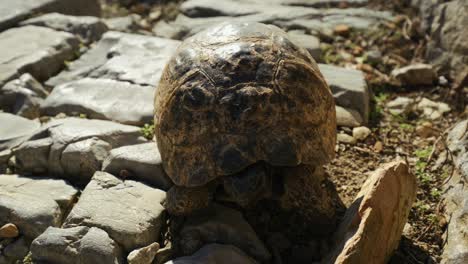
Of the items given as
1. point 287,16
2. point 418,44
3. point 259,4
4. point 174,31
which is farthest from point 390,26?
point 174,31

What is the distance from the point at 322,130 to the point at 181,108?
3.06 ft

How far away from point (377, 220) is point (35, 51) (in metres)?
4.01

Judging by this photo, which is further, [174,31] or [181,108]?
[174,31]

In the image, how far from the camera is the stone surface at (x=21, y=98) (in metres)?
5.09

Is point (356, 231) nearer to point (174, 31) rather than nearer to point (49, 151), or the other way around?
point (49, 151)

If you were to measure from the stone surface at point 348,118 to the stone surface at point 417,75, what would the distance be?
0.87 metres

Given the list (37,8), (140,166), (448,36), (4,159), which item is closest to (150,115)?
(140,166)

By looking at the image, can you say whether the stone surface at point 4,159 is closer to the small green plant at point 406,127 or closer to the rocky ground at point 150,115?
the rocky ground at point 150,115

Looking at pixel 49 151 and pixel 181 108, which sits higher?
pixel 181 108

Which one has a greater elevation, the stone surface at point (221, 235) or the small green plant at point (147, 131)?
the small green plant at point (147, 131)

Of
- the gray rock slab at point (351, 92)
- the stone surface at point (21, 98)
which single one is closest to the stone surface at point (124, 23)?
the stone surface at point (21, 98)

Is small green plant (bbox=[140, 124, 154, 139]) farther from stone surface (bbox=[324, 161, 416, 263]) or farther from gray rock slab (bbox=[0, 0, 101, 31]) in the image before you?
gray rock slab (bbox=[0, 0, 101, 31])

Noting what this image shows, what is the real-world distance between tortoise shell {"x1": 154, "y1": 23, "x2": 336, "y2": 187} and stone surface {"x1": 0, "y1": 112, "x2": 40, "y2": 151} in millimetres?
1496

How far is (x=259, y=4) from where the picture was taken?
7000mm
